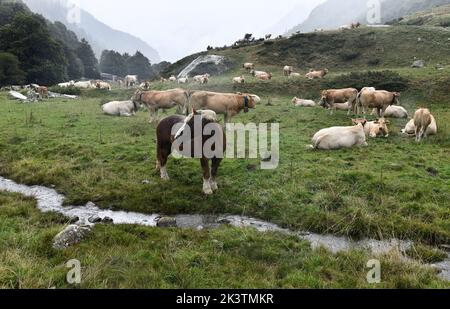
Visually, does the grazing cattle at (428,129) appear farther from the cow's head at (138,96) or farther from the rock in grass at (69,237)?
the rock in grass at (69,237)

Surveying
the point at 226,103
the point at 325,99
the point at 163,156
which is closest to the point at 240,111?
the point at 226,103

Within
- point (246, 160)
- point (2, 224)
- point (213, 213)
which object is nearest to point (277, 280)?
point (213, 213)

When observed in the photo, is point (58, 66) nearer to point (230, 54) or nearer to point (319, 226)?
point (230, 54)

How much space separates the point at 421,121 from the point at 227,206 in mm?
10356

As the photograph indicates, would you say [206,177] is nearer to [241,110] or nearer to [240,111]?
[240,111]

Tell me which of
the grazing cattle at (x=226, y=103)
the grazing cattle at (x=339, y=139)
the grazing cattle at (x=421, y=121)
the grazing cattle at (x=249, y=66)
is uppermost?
the grazing cattle at (x=249, y=66)

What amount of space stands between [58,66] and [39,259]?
66180 mm

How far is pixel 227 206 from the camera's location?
10453 mm

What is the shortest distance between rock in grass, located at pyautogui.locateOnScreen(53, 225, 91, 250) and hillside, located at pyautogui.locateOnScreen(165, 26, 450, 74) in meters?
40.0

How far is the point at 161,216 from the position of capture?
10117mm

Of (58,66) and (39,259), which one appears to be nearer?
(39,259)

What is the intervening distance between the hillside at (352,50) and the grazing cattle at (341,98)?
20.8 metres

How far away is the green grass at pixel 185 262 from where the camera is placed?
6.36 metres

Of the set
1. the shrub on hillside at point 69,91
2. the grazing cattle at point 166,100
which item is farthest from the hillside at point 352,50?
the grazing cattle at point 166,100
